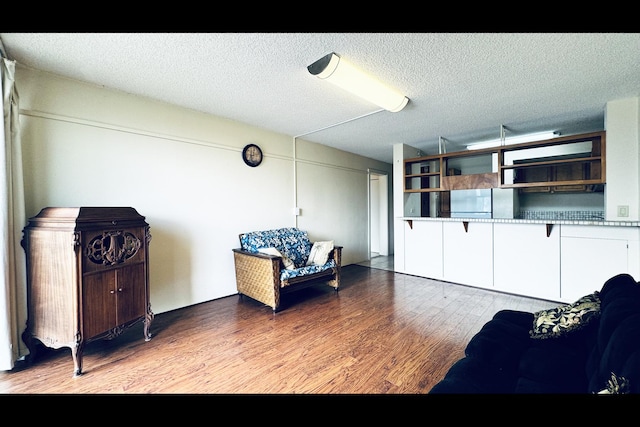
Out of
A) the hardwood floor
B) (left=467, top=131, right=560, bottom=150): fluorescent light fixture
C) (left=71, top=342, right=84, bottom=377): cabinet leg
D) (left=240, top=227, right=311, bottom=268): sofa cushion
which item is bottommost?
the hardwood floor

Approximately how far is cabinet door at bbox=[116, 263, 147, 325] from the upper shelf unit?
4.14 metres

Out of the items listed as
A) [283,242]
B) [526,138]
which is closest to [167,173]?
[283,242]

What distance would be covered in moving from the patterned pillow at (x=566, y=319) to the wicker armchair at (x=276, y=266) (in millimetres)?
2199

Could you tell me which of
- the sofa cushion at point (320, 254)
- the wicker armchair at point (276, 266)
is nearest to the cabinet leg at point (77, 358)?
the wicker armchair at point (276, 266)

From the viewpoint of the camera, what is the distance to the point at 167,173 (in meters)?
2.86

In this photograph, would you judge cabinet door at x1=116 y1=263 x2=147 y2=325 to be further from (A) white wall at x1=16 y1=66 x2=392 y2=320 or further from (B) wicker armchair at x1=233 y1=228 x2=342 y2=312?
(B) wicker armchair at x1=233 y1=228 x2=342 y2=312

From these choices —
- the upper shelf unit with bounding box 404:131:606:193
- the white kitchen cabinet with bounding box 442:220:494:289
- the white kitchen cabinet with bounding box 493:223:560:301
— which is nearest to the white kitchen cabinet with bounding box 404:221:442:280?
the white kitchen cabinet with bounding box 442:220:494:289

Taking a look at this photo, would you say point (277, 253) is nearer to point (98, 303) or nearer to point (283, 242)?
point (283, 242)

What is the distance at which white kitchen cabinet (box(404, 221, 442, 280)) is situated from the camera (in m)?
4.16

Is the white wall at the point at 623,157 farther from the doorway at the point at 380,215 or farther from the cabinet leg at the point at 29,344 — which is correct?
the cabinet leg at the point at 29,344

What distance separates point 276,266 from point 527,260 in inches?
132

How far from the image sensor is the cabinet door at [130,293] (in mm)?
2025

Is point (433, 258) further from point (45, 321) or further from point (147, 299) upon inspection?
point (45, 321)

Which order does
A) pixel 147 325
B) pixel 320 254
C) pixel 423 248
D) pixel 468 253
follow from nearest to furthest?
pixel 147 325
pixel 320 254
pixel 468 253
pixel 423 248
